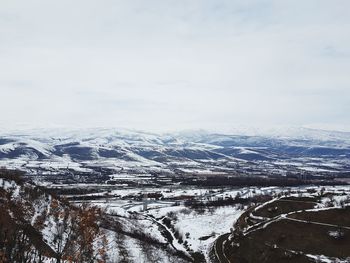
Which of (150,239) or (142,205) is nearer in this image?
(150,239)

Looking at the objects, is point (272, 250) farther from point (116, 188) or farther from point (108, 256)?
point (116, 188)

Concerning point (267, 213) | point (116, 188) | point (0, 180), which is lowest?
point (116, 188)

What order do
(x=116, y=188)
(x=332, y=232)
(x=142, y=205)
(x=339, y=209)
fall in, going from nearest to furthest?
(x=332, y=232) → (x=339, y=209) → (x=142, y=205) → (x=116, y=188)

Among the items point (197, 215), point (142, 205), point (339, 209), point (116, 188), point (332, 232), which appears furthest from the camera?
point (116, 188)


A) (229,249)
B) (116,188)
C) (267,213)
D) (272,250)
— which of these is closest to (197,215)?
(267,213)

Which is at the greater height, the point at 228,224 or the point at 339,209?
the point at 339,209

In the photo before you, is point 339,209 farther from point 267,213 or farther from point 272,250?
point 272,250

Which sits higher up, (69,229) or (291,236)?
(69,229)

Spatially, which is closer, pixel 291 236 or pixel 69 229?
pixel 69 229

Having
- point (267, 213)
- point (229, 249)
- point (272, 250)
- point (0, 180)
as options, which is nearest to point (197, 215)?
point (267, 213)

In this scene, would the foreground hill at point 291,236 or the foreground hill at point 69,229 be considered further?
the foreground hill at point 291,236

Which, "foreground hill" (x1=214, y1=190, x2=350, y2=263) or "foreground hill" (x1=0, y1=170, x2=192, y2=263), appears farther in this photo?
"foreground hill" (x1=214, y1=190, x2=350, y2=263)
